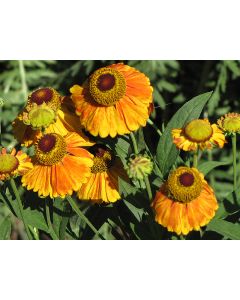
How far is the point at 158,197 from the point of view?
0.72 metres

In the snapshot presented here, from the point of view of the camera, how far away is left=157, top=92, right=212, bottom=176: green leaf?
31.4 inches

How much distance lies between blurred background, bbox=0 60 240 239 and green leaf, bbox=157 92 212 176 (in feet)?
4.87

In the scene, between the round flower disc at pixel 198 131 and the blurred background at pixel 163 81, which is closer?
the round flower disc at pixel 198 131

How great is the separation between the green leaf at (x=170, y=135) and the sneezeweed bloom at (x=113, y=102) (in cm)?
4

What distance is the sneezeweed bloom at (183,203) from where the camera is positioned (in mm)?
703

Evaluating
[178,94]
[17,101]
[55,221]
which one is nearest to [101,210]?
[55,221]

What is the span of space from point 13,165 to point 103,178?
12 centimetres

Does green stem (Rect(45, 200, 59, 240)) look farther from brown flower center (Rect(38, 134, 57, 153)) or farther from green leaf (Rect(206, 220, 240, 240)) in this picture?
green leaf (Rect(206, 220, 240, 240))

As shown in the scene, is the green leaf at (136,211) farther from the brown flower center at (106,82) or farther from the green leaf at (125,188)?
the brown flower center at (106,82)

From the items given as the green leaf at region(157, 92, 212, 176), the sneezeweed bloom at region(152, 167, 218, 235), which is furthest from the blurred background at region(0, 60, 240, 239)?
the sneezeweed bloom at region(152, 167, 218, 235)

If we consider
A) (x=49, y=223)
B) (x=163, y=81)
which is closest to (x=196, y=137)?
(x=49, y=223)

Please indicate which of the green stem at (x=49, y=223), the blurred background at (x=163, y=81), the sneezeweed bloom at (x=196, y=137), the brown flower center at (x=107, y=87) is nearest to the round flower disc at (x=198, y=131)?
the sneezeweed bloom at (x=196, y=137)

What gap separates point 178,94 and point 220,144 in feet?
6.38

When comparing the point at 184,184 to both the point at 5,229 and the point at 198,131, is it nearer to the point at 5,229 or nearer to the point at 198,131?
the point at 198,131
